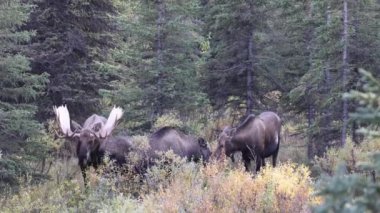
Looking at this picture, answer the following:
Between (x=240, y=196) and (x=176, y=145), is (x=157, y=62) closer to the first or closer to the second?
(x=176, y=145)

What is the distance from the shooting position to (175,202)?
24.7 ft

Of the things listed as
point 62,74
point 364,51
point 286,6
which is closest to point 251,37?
point 286,6

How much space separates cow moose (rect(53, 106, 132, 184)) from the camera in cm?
986

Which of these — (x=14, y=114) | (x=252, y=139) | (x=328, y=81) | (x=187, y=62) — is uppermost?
(x=187, y=62)

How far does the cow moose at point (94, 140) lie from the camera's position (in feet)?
32.3

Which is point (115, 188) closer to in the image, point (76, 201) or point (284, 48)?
point (76, 201)

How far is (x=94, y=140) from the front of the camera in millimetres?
10000

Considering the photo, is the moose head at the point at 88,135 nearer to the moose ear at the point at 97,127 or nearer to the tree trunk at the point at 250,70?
the moose ear at the point at 97,127

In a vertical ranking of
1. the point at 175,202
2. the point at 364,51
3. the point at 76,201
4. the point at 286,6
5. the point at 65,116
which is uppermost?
the point at 286,6

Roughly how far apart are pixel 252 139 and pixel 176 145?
2.38 metres

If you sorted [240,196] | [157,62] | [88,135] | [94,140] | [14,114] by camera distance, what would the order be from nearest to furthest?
[240,196]
[14,114]
[88,135]
[94,140]
[157,62]

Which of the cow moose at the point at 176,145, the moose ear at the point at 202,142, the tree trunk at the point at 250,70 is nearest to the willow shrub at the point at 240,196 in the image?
the cow moose at the point at 176,145

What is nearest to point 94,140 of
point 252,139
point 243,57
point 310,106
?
point 252,139

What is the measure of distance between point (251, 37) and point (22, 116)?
8.89 m
